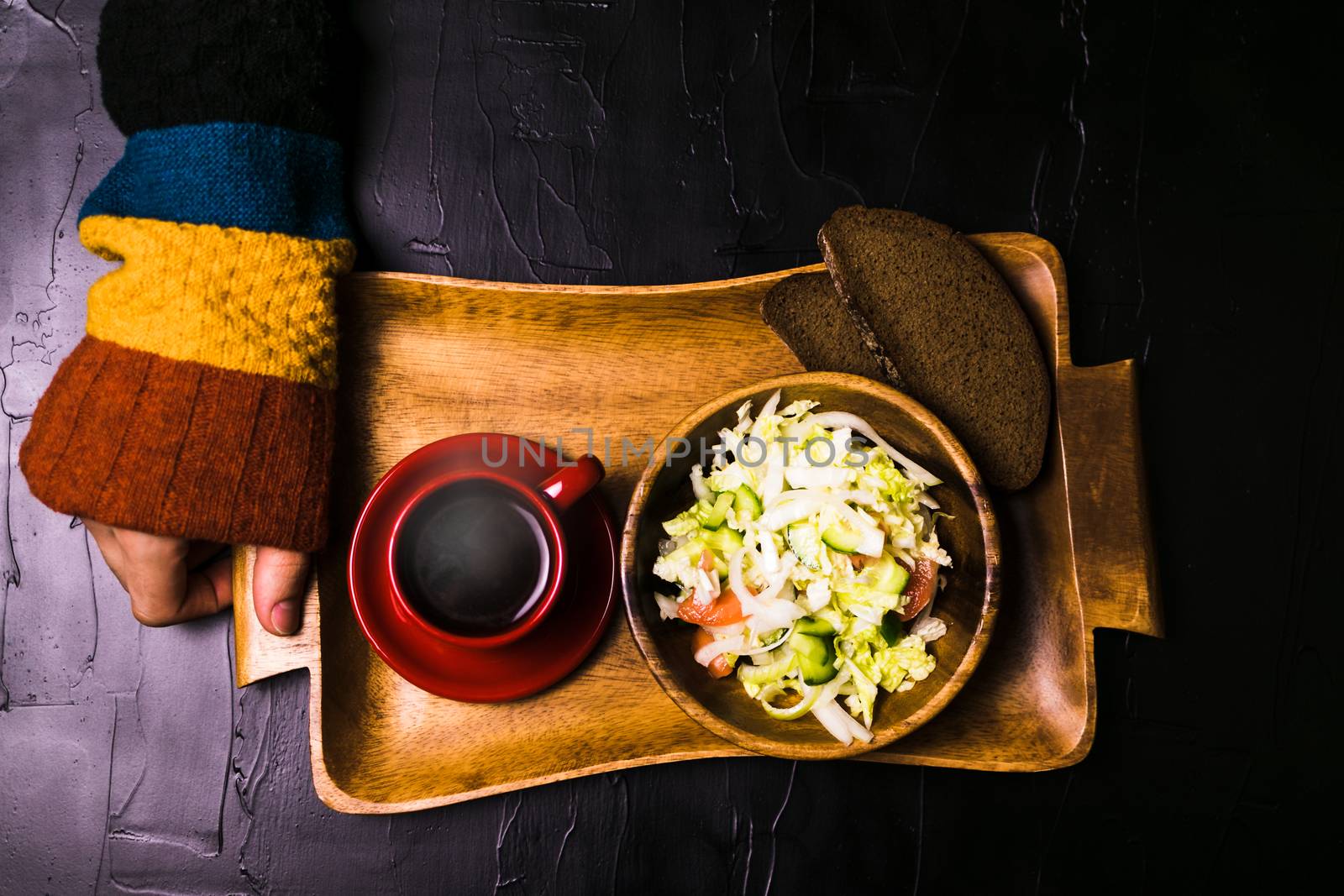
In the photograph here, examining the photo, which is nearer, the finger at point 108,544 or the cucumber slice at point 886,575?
the cucumber slice at point 886,575

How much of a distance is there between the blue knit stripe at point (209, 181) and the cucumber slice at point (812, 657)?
1039mm

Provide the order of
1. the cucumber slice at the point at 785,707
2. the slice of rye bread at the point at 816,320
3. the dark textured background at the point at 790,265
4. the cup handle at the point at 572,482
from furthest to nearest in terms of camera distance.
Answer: the dark textured background at the point at 790,265
the slice of rye bread at the point at 816,320
the cucumber slice at the point at 785,707
the cup handle at the point at 572,482

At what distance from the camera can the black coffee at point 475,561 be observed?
1.16m

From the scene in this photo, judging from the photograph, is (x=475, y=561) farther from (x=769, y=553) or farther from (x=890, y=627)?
(x=890, y=627)

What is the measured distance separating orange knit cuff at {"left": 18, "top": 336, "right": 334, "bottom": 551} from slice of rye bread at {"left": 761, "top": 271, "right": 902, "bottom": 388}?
0.79m

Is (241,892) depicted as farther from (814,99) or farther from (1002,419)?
(814,99)

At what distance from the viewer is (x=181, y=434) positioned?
3.80ft

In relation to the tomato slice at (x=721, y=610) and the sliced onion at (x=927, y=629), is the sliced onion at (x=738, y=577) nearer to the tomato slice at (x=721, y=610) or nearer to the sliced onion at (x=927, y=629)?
the tomato slice at (x=721, y=610)

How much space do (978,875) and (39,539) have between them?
1.88 m

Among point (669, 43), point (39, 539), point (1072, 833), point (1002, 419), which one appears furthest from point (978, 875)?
point (39, 539)

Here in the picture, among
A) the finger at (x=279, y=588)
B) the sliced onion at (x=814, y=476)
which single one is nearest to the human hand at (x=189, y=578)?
the finger at (x=279, y=588)

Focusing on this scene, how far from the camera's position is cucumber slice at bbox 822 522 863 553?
45.9 inches

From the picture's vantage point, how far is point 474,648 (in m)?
1.17

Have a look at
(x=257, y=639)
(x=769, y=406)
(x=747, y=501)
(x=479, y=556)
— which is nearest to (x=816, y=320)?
(x=769, y=406)
